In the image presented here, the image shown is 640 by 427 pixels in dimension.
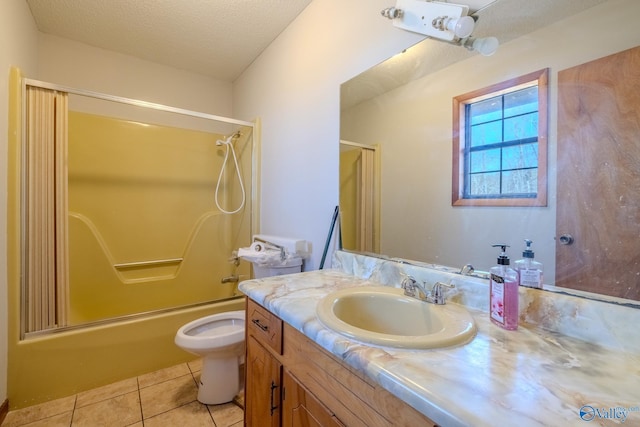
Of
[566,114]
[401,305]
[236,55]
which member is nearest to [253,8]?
[236,55]

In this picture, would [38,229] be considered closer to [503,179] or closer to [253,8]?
[253,8]

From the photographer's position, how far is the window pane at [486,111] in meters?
0.91

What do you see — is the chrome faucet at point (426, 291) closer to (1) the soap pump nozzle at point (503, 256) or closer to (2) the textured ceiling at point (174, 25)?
(1) the soap pump nozzle at point (503, 256)

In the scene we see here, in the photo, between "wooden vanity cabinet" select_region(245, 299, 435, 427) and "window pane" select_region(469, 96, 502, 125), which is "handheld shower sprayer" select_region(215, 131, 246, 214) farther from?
"window pane" select_region(469, 96, 502, 125)

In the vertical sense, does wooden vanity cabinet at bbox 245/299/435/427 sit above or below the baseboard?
above

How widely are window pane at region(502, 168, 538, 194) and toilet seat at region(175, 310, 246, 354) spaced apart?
1.49 m

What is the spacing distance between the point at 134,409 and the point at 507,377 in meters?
1.89

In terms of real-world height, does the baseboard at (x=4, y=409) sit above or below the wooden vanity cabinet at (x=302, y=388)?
below

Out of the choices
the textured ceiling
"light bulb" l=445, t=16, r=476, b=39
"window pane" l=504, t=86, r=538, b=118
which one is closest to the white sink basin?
"window pane" l=504, t=86, r=538, b=118

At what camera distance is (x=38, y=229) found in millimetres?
1544

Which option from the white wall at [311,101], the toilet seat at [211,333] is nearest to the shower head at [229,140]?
the white wall at [311,101]

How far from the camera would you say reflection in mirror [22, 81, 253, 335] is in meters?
1.56

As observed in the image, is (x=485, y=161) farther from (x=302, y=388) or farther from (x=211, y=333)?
(x=211, y=333)

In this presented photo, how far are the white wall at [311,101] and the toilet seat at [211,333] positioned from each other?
0.63 metres
